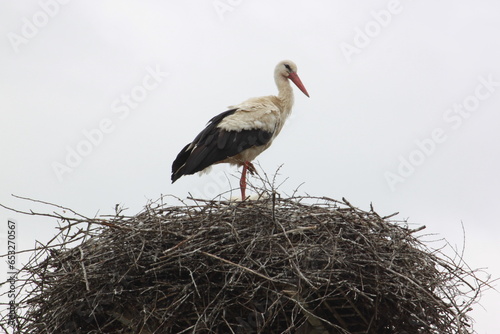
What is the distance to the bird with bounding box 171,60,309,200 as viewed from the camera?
686 centimetres

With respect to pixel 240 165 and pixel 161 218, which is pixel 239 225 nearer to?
pixel 161 218

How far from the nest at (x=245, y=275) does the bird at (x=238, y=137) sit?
1751 millimetres

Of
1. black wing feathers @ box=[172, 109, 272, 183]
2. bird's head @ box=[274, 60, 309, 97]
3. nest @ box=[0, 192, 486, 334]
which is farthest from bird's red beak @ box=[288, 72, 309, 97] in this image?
nest @ box=[0, 192, 486, 334]

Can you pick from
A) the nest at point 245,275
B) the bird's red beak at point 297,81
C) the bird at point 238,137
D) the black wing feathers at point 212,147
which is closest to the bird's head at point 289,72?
the bird's red beak at point 297,81

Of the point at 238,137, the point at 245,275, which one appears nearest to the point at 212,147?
the point at 238,137

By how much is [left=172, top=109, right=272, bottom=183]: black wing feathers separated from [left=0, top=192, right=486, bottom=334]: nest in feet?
5.51

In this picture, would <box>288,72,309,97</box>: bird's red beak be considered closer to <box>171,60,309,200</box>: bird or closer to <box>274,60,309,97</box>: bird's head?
<box>274,60,309,97</box>: bird's head

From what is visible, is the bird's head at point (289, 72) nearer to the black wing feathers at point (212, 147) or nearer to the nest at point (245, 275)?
the black wing feathers at point (212, 147)

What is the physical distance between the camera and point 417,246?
5109 millimetres

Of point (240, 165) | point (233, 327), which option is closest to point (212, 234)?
point (233, 327)

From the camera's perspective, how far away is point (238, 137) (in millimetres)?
7012

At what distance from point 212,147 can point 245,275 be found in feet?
8.00

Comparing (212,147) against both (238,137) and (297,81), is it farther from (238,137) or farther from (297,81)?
(297,81)

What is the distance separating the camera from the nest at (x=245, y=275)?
4.62m
